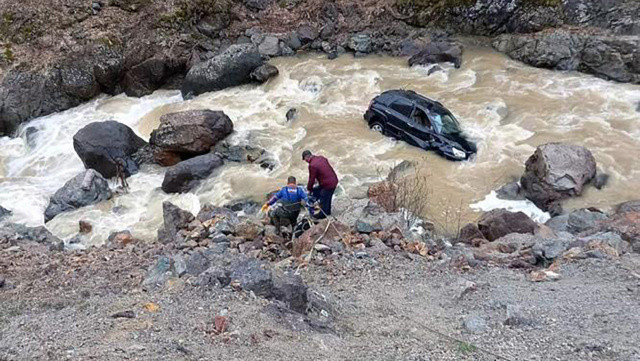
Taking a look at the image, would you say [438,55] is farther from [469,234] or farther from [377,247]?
[377,247]

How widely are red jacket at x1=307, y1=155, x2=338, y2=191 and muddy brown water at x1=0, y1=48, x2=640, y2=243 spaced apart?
2872mm

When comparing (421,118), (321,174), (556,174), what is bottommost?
(421,118)

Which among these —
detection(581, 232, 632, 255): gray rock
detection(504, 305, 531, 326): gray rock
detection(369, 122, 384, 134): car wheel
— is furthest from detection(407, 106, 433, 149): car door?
detection(504, 305, 531, 326): gray rock

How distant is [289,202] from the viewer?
34.6 ft

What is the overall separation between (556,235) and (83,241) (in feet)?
32.6

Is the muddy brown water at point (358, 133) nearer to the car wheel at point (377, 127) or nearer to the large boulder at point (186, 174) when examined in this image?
the car wheel at point (377, 127)

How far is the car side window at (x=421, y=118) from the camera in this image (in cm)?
1516

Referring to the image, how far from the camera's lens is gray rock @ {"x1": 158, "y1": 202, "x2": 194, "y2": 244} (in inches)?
451

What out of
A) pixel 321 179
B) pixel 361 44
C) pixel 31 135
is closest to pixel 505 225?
pixel 321 179

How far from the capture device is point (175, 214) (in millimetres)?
11695

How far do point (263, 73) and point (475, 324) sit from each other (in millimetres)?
14613

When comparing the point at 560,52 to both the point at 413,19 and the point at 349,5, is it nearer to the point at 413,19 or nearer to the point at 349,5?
the point at 413,19

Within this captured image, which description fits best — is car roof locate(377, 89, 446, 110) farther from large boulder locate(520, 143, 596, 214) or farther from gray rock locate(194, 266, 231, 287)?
gray rock locate(194, 266, 231, 287)

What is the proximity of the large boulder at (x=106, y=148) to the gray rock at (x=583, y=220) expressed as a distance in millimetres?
11166
